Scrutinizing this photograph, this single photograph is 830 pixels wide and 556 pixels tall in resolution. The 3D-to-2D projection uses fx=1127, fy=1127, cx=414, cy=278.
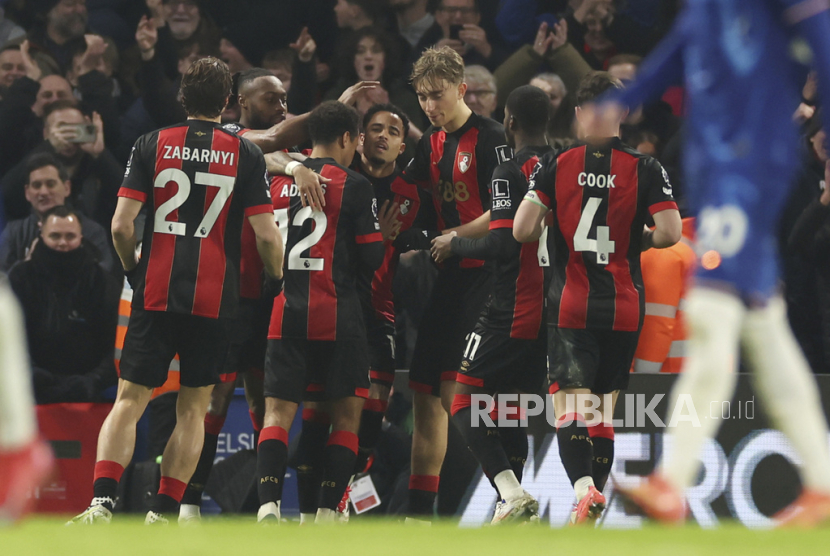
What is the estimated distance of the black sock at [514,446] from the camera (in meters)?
6.59

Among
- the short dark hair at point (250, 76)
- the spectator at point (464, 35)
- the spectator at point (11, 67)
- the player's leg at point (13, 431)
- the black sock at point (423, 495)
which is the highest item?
the spectator at point (464, 35)

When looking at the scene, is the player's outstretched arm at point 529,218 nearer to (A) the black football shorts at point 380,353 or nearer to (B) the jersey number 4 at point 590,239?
(B) the jersey number 4 at point 590,239

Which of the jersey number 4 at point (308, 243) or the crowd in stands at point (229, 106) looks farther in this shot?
the crowd in stands at point (229, 106)

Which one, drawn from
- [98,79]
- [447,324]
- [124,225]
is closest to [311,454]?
[447,324]

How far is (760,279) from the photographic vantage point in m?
3.73

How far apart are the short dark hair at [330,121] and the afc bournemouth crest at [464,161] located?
0.70m

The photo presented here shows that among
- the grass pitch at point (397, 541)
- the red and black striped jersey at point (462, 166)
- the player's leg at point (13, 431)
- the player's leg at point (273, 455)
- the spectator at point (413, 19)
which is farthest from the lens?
the spectator at point (413, 19)

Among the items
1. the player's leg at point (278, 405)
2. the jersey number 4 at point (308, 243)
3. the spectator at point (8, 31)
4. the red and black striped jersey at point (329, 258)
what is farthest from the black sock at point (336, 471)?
the spectator at point (8, 31)

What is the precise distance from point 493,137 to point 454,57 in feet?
1.80

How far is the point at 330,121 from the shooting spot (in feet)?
20.9

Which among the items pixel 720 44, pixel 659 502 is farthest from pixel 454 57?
pixel 659 502

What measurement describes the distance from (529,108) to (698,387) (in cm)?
303

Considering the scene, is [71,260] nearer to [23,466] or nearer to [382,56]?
[382,56]

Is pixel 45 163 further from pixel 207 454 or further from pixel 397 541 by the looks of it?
pixel 397 541
